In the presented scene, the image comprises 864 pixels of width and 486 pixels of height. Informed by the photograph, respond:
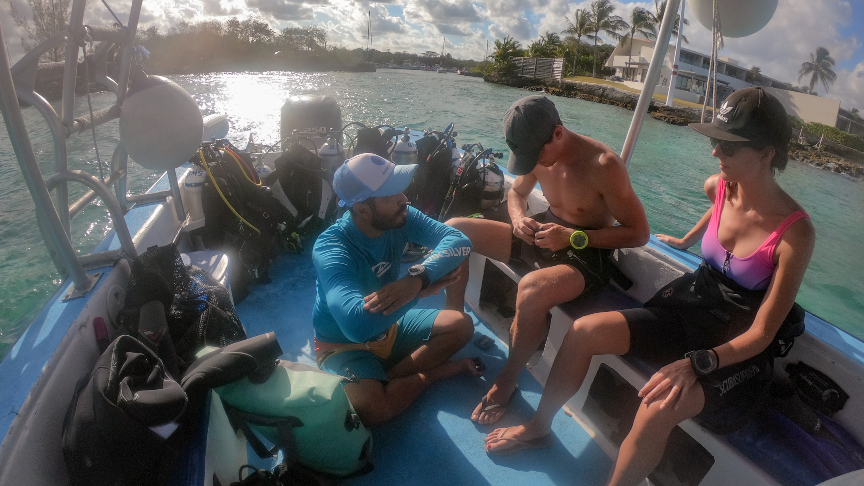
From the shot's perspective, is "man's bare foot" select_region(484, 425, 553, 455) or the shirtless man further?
the shirtless man

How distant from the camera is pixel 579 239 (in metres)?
1.68

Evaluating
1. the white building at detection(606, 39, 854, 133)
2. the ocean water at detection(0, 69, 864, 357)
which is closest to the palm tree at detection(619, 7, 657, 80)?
the white building at detection(606, 39, 854, 133)

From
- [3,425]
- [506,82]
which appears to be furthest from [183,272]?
[506,82]

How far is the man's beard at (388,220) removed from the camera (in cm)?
155

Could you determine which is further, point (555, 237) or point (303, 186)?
point (303, 186)

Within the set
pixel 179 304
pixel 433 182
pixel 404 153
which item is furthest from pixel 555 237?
pixel 404 153

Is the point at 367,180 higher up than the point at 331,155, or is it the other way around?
the point at 367,180

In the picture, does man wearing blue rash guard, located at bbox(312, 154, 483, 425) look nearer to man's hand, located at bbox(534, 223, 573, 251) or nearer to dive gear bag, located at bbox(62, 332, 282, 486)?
man's hand, located at bbox(534, 223, 573, 251)

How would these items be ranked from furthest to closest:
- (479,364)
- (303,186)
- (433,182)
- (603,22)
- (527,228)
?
(603,22), (433,182), (303,186), (479,364), (527,228)

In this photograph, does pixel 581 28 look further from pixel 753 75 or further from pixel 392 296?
pixel 392 296

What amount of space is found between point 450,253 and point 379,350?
499mm

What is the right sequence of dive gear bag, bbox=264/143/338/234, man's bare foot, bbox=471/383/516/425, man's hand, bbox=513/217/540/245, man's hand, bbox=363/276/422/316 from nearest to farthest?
man's hand, bbox=363/276/422/316 < man's bare foot, bbox=471/383/516/425 < man's hand, bbox=513/217/540/245 < dive gear bag, bbox=264/143/338/234

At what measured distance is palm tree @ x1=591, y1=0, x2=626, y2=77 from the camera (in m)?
37.8

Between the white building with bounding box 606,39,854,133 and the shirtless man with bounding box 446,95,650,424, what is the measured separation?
2237cm
